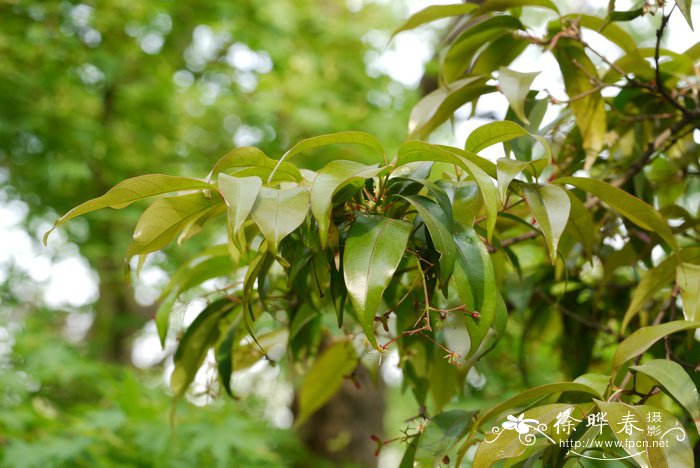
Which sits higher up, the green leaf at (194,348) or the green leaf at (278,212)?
the green leaf at (278,212)

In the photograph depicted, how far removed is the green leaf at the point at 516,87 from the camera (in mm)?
746

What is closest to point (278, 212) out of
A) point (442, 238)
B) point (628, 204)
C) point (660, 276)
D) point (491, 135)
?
point (442, 238)

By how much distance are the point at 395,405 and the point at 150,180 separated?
4.92 metres

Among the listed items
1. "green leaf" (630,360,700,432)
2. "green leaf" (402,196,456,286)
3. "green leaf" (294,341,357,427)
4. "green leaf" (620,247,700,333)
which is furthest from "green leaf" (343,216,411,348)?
"green leaf" (294,341,357,427)

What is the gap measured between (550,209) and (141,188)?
372mm

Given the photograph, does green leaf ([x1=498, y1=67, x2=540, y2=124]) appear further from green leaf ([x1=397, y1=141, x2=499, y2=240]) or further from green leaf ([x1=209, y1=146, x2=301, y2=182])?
green leaf ([x1=209, y1=146, x2=301, y2=182])

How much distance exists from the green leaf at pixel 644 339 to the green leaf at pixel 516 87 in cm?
25

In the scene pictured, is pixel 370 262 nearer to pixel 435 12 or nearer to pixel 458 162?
pixel 458 162

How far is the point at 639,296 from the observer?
79cm

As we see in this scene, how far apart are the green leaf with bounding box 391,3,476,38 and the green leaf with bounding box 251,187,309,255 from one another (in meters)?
0.37

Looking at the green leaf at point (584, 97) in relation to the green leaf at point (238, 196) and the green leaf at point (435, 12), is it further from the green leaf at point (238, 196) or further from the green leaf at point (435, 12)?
the green leaf at point (238, 196)

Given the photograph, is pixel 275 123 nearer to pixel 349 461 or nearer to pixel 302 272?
pixel 349 461

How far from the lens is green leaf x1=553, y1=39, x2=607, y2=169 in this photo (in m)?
0.89

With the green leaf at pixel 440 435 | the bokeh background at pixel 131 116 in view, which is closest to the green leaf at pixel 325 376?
the green leaf at pixel 440 435
